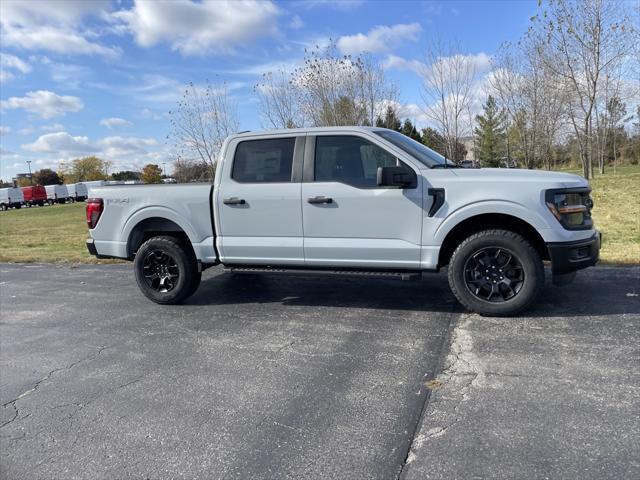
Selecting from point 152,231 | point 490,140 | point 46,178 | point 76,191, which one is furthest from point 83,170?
point 152,231

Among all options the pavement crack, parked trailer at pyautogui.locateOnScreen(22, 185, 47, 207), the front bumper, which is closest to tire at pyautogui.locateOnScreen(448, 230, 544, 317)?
the front bumper

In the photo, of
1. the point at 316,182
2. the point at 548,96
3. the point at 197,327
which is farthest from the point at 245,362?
the point at 548,96

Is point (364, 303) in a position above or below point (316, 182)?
below

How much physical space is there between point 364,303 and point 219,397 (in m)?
2.52

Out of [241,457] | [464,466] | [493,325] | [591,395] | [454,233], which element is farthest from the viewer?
[454,233]

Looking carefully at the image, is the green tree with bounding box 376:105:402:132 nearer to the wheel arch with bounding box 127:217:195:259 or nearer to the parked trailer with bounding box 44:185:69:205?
the wheel arch with bounding box 127:217:195:259

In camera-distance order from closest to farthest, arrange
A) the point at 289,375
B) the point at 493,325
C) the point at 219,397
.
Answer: the point at 219,397, the point at 289,375, the point at 493,325

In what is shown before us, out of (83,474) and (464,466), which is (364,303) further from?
(83,474)

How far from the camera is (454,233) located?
5020 mm

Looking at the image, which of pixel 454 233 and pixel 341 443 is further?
pixel 454 233

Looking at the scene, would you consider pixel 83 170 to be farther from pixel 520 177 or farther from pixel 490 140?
pixel 520 177

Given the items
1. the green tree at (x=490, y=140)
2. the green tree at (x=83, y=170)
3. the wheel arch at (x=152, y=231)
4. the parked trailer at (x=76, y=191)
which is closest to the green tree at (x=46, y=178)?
the green tree at (x=83, y=170)

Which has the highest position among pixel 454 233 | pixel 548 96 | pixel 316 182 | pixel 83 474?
pixel 548 96

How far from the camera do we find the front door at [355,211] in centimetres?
491
